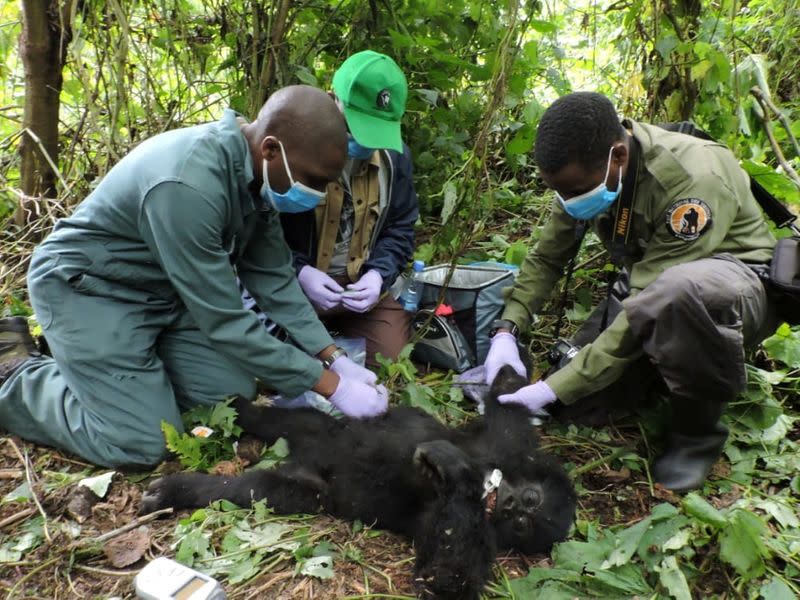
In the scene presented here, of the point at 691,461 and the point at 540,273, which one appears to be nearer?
the point at 691,461

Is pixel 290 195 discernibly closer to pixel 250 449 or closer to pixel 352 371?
pixel 352 371

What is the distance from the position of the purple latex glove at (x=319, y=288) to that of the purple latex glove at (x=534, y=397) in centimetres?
117

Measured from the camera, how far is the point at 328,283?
3.54 metres

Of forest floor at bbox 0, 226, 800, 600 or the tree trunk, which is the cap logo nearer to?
forest floor at bbox 0, 226, 800, 600

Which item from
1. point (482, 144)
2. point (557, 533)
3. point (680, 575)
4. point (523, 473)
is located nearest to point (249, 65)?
point (482, 144)

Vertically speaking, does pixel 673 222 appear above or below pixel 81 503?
above

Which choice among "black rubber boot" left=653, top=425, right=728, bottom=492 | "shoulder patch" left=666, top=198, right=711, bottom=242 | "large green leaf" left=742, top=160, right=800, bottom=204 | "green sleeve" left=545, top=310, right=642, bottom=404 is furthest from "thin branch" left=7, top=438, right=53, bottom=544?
"large green leaf" left=742, top=160, right=800, bottom=204

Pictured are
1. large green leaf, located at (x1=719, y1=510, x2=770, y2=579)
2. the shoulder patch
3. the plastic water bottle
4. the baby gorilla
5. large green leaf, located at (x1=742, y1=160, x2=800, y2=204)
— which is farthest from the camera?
the plastic water bottle

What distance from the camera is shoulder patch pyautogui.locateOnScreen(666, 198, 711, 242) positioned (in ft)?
8.61

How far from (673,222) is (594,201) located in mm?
349

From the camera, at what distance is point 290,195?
2.64 m

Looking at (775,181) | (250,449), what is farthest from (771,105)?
(250,449)

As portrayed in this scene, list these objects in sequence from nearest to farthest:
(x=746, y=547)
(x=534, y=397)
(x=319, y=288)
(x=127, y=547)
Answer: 1. (x=746, y=547)
2. (x=127, y=547)
3. (x=534, y=397)
4. (x=319, y=288)

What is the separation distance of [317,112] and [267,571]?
174 centimetres
